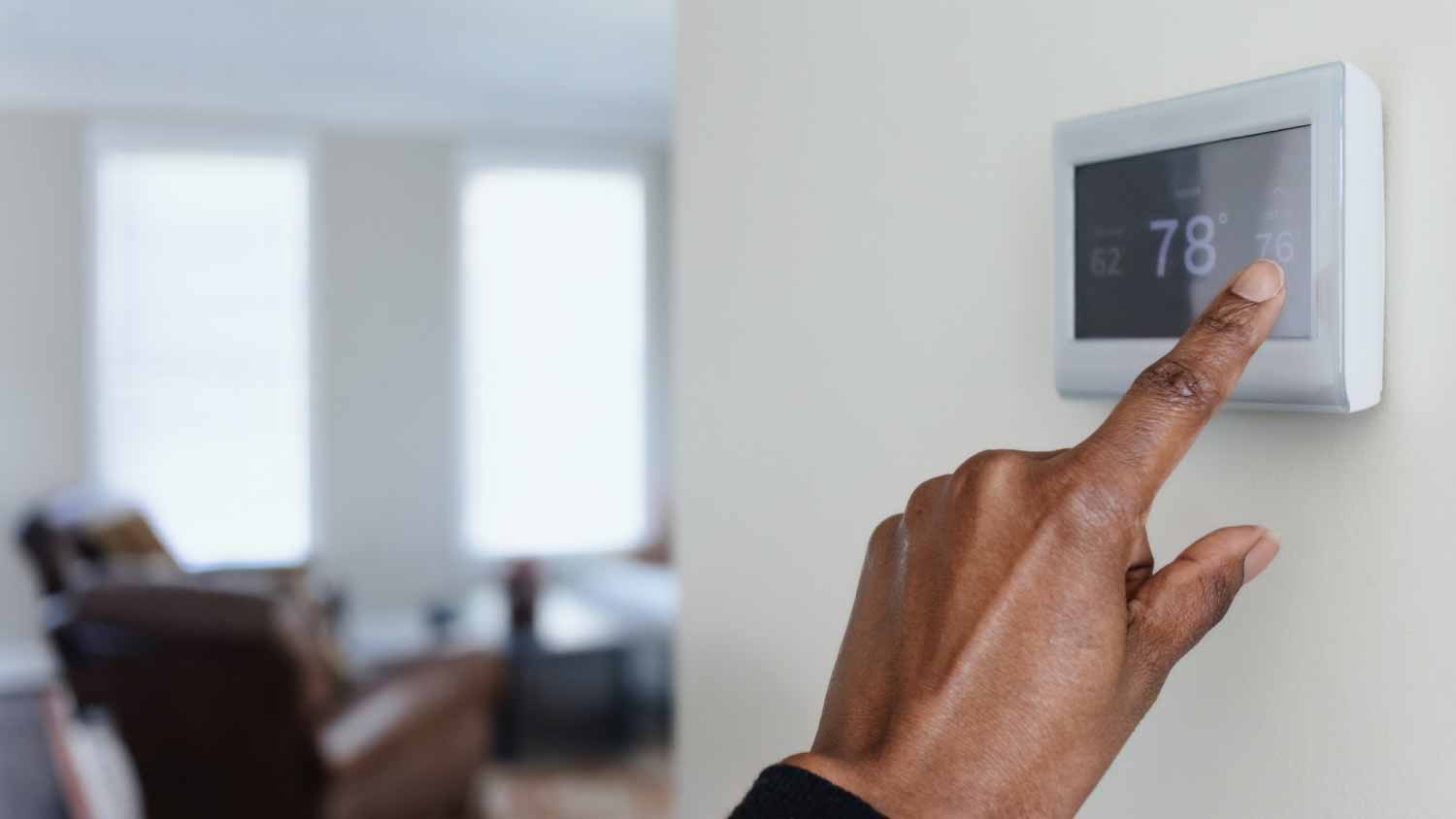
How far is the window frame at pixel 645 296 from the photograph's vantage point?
5793 millimetres

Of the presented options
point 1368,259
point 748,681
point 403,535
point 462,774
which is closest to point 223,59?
point 403,535

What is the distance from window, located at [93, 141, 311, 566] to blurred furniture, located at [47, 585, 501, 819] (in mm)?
2824

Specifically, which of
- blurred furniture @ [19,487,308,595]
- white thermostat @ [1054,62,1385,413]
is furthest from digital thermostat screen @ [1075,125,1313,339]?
blurred furniture @ [19,487,308,595]

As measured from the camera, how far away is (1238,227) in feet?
1.20

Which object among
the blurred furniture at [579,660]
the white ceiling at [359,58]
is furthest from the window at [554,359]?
the blurred furniture at [579,660]

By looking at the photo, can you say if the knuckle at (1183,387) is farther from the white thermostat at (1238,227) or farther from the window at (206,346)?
the window at (206,346)

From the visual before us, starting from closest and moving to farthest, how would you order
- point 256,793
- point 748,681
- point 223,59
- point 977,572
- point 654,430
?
point 977,572 < point 748,681 < point 256,793 < point 223,59 < point 654,430

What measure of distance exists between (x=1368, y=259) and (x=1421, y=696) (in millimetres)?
131

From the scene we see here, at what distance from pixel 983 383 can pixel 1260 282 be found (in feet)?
0.60

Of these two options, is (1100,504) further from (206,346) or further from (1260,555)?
(206,346)

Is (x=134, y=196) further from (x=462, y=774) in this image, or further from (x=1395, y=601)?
(x=1395, y=601)

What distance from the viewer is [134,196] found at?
5.33m

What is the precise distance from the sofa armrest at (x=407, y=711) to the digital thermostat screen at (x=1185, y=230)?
247 cm

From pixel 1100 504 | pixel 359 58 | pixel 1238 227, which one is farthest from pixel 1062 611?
pixel 359 58
